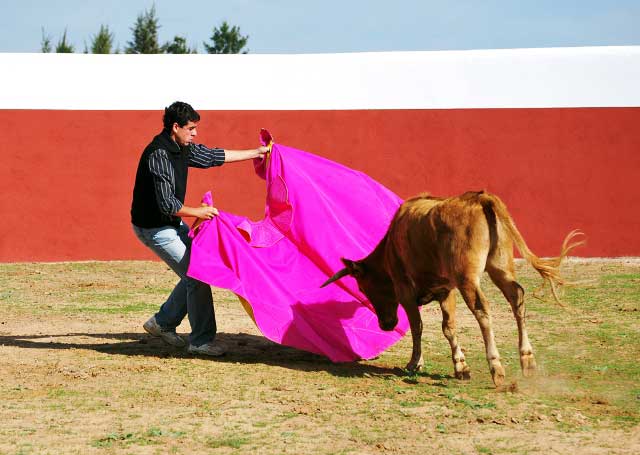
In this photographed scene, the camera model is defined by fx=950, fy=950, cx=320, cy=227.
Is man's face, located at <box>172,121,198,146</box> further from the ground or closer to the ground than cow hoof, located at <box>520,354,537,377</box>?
further from the ground

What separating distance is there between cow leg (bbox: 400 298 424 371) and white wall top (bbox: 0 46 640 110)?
757cm

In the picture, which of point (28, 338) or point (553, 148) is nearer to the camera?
point (28, 338)

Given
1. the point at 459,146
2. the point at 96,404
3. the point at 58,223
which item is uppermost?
the point at 459,146

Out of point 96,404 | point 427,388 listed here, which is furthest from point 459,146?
point 96,404

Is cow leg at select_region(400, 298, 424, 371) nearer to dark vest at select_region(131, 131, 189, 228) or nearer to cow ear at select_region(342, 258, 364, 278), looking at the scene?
cow ear at select_region(342, 258, 364, 278)

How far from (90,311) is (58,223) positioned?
427 cm

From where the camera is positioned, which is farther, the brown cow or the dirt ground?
the brown cow

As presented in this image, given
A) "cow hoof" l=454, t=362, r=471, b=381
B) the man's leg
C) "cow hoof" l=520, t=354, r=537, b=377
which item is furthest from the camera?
the man's leg

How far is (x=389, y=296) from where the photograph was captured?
7.02 m

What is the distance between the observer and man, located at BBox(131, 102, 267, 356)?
7016mm

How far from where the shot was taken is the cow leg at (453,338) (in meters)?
6.42

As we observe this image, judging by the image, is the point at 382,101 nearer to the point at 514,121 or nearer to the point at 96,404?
the point at 514,121

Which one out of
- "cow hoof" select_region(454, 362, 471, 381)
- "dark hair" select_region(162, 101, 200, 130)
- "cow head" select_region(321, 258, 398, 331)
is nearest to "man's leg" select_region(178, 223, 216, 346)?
"dark hair" select_region(162, 101, 200, 130)

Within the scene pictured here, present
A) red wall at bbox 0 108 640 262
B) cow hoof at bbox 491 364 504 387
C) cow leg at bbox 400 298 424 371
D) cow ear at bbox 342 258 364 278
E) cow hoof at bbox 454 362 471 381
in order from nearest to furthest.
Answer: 1. cow hoof at bbox 491 364 504 387
2. cow hoof at bbox 454 362 471 381
3. cow leg at bbox 400 298 424 371
4. cow ear at bbox 342 258 364 278
5. red wall at bbox 0 108 640 262
